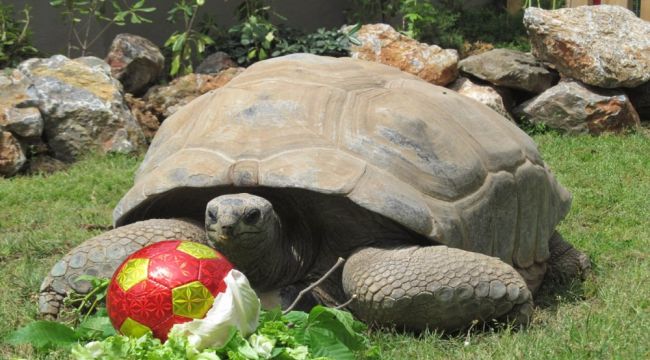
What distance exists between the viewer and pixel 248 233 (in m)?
2.96

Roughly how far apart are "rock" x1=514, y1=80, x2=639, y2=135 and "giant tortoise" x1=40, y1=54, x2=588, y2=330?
393 cm

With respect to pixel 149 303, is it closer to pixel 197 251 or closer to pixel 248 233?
pixel 197 251

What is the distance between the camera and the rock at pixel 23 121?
6171 millimetres

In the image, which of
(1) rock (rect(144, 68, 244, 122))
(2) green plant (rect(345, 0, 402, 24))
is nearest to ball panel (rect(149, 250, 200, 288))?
(1) rock (rect(144, 68, 244, 122))

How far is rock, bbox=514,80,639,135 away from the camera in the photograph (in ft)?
24.5

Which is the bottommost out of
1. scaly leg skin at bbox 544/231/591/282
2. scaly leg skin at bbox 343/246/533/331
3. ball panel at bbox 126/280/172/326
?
scaly leg skin at bbox 544/231/591/282

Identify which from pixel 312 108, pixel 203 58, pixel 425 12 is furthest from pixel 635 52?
pixel 312 108

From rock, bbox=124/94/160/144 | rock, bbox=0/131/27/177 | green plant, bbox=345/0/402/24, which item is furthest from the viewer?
green plant, bbox=345/0/402/24

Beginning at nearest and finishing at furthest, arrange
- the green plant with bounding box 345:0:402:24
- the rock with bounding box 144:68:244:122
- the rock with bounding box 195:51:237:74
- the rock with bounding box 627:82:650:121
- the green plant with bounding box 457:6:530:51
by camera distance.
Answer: the rock with bounding box 144:68:244:122 < the rock with bounding box 195:51:237:74 < the rock with bounding box 627:82:650:121 < the green plant with bounding box 345:0:402:24 < the green plant with bounding box 457:6:530:51

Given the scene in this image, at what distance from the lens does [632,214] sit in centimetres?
511

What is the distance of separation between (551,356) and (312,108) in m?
1.18

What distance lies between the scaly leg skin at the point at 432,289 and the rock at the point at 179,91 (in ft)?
13.7

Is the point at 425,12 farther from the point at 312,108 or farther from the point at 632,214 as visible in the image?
the point at 312,108

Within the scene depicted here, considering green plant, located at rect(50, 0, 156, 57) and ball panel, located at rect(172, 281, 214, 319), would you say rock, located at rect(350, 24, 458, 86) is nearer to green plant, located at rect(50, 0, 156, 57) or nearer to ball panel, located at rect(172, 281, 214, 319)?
green plant, located at rect(50, 0, 156, 57)
